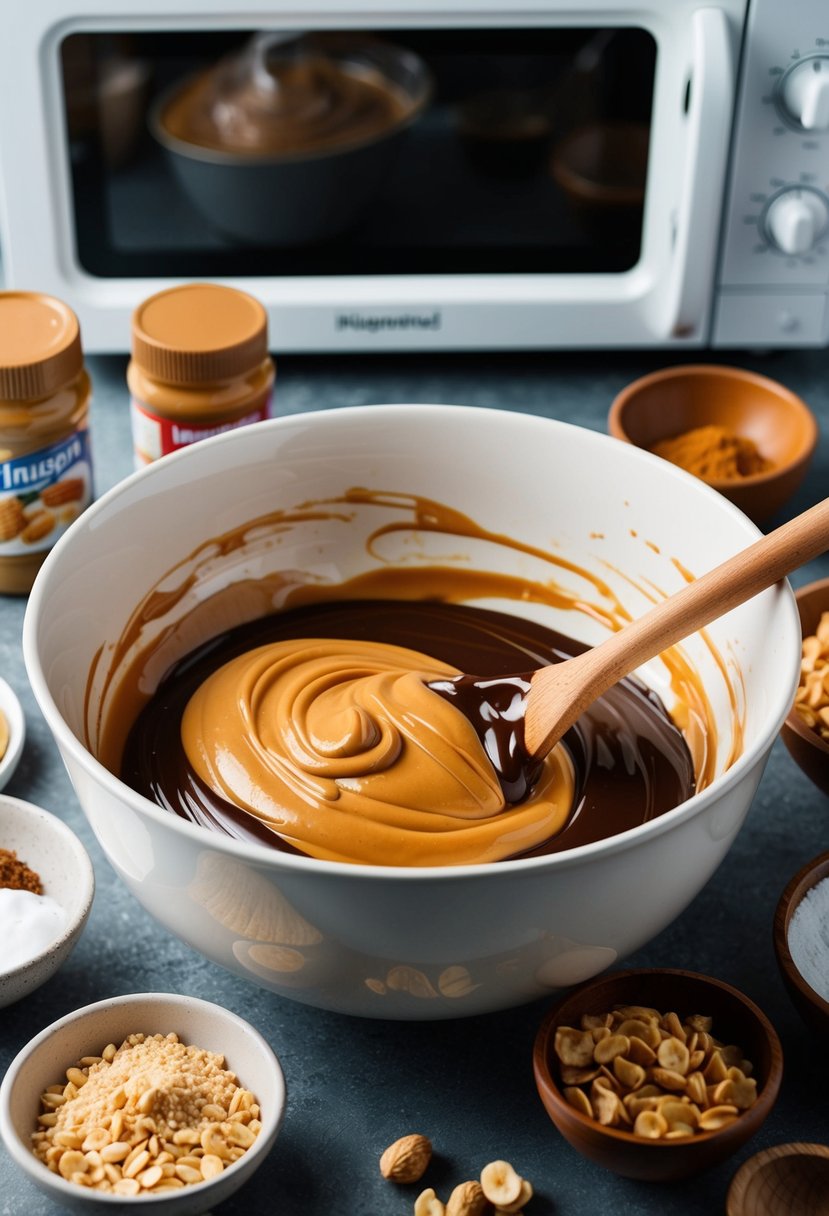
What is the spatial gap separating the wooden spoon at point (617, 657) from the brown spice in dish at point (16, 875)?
0.32m

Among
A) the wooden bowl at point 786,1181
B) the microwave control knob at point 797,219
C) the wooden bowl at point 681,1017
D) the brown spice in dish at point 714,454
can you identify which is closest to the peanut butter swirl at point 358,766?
the wooden bowl at point 681,1017

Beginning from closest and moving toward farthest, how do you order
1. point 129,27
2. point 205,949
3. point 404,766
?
point 205,949 < point 404,766 < point 129,27

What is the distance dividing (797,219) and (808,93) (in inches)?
4.5

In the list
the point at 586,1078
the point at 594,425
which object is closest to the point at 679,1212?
the point at 586,1078

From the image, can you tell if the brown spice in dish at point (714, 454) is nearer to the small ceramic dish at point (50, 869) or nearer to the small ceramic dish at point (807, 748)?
the small ceramic dish at point (807, 748)

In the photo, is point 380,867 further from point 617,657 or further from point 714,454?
point 714,454

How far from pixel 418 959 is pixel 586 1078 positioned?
13 centimetres

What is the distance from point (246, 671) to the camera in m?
1.12

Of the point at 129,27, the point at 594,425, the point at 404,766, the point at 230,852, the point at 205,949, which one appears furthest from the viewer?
the point at 594,425

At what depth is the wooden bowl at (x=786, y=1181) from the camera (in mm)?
852

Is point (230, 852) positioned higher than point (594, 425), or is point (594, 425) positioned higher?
point (230, 852)

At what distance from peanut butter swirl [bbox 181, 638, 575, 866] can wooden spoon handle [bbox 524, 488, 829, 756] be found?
0.18 ft

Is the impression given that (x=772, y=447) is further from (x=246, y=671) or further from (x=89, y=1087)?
(x=89, y=1087)

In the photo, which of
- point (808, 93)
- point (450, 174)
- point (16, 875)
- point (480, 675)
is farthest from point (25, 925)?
point (808, 93)
